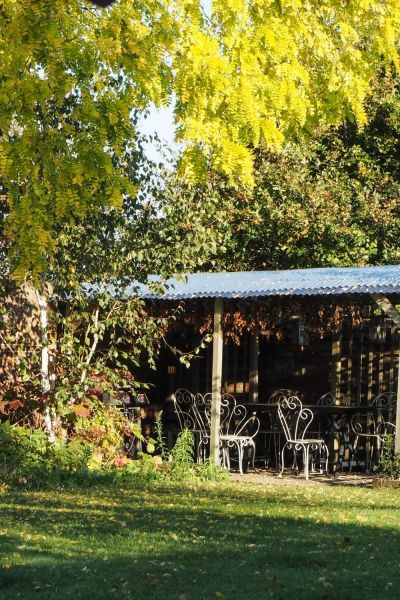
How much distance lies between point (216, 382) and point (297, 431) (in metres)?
1.89

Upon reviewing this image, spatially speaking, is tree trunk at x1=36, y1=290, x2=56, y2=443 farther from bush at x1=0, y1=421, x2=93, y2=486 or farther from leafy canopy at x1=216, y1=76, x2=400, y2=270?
leafy canopy at x1=216, y1=76, x2=400, y2=270

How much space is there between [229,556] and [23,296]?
25.3 feet

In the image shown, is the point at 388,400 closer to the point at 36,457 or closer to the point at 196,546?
the point at 36,457

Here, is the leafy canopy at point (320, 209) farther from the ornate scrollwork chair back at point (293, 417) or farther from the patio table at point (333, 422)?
the ornate scrollwork chair back at point (293, 417)

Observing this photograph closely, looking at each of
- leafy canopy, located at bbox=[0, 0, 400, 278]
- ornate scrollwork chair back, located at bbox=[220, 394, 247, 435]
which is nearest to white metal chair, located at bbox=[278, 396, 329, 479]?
ornate scrollwork chair back, located at bbox=[220, 394, 247, 435]

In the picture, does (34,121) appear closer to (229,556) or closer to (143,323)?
(229,556)

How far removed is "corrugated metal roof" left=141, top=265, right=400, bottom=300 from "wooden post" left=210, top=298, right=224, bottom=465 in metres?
0.38

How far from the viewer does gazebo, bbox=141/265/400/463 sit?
42.1 feet

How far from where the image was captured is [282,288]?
13.3 meters

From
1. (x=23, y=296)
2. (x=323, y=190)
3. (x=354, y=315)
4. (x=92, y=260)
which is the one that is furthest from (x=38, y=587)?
(x=323, y=190)

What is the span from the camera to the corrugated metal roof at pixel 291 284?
41.9 feet

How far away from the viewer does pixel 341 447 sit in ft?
50.1

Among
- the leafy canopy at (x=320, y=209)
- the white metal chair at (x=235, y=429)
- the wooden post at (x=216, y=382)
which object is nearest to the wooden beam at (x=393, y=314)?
the wooden post at (x=216, y=382)

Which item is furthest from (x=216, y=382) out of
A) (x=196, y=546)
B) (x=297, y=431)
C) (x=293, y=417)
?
(x=196, y=546)
